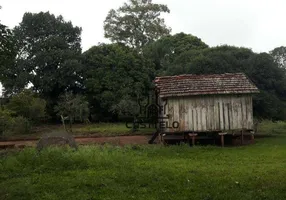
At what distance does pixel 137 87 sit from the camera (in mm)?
36062

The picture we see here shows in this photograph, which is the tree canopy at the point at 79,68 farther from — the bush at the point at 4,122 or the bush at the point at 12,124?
the bush at the point at 4,122

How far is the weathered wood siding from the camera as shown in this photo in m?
20.2

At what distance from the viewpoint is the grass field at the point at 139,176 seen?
895cm

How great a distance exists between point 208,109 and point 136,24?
97.8 ft

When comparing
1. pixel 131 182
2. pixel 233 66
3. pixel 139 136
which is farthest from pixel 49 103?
pixel 131 182

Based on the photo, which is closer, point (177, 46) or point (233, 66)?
point (233, 66)

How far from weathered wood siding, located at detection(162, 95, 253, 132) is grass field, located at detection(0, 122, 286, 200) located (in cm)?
507

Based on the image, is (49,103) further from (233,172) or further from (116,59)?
(233,172)

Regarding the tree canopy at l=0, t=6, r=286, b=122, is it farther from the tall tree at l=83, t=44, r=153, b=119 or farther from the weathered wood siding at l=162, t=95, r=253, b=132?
the weathered wood siding at l=162, t=95, r=253, b=132

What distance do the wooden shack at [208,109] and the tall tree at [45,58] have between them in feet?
58.3

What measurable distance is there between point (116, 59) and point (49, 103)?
780cm

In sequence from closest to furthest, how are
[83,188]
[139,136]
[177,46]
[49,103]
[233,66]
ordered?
[83,188] < [139,136] < [233,66] < [49,103] < [177,46]

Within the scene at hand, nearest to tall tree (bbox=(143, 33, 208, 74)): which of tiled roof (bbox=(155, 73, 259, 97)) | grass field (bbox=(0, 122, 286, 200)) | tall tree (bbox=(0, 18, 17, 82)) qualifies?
tiled roof (bbox=(155, 73, 259, 97))

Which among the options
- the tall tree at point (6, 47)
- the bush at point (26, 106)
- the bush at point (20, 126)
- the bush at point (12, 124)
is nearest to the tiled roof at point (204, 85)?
the tall tree at point (6, 47)
